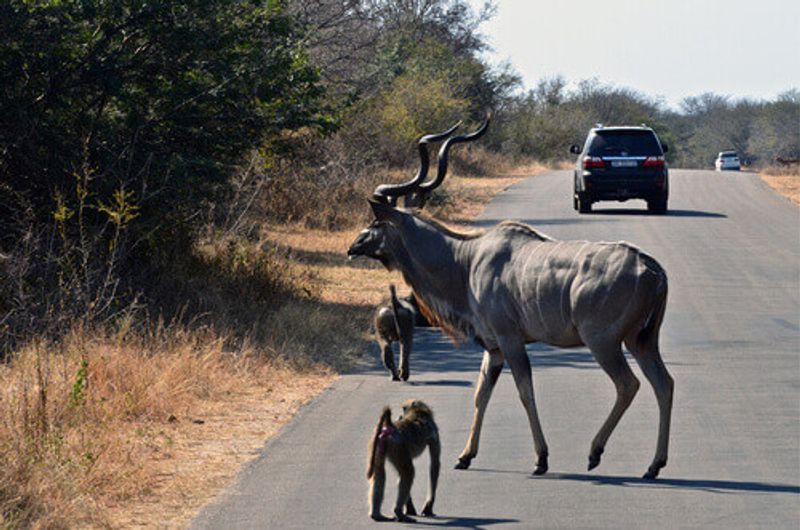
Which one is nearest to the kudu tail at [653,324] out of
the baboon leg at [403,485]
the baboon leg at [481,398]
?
the baboon leg at [481,398]

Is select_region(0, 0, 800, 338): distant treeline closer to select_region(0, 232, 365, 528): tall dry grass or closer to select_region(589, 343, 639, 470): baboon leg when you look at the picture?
select_region(0, 232, 365, 528): tall dry grass

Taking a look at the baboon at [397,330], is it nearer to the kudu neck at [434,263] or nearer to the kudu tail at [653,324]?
the kudu neck at [434,263]

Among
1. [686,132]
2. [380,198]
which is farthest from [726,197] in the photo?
[686,132]

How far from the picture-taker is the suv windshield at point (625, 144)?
3136 centimetres

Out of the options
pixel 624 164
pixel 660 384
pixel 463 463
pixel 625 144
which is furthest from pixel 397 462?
pixel 625 144

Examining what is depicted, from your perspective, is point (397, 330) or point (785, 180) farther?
point (785, 180)

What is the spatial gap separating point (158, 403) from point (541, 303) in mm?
3348

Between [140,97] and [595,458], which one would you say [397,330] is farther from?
[140,97]

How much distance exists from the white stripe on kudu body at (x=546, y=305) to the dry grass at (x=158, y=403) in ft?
5.76

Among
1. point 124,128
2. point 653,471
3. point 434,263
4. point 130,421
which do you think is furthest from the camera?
point 124,128

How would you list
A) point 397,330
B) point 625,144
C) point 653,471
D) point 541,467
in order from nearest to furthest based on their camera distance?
point 653,471
point 541,467
point 397,330
point 625,144

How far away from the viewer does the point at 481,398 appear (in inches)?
372

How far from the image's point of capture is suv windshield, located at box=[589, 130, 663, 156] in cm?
3136

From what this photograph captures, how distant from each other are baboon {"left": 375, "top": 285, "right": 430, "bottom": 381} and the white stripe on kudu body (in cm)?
254
